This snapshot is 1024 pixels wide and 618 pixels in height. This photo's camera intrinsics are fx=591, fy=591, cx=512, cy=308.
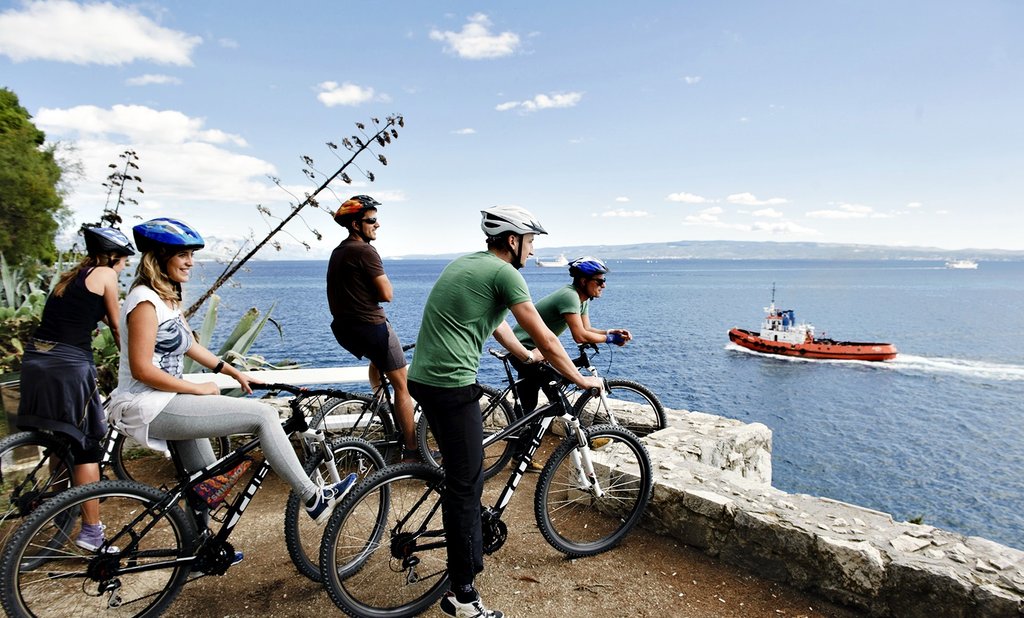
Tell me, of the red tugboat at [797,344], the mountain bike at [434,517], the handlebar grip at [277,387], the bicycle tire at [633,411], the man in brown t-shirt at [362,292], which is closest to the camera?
the mountain bike at [434,517]

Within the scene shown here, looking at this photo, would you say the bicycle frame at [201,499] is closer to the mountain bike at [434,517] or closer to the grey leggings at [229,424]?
the grey leggings at [229,424]

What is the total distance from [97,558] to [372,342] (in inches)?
87.0

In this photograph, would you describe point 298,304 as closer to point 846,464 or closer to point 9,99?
point 9,99

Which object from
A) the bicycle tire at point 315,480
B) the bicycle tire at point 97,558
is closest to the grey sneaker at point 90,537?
the bicycle tire at point 97,558

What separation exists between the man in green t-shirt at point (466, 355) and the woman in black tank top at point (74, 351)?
2273 mm

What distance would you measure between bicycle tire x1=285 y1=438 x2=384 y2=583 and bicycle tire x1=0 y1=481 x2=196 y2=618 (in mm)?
577

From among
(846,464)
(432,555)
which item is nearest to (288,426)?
(432,555)

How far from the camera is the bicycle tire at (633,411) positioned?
6660 millimetres

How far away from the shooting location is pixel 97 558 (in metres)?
3.18

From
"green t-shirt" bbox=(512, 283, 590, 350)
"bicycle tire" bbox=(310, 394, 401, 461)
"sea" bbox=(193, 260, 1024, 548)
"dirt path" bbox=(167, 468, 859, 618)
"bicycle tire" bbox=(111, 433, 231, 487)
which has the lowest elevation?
"sea" bbox=(193, 260, 1024, 548)

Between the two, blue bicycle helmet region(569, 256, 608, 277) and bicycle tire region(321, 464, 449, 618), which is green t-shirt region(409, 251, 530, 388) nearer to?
bicycle tire region(321, 464, 449, 618)

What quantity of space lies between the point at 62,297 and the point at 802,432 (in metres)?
38.4

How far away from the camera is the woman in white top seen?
3107 mm

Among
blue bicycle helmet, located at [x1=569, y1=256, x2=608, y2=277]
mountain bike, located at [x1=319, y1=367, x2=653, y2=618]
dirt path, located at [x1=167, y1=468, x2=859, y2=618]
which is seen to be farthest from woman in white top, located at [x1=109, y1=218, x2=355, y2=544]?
blue bicycle helmet, located at [x1=569, y1=256, x2=608, y2=277]
